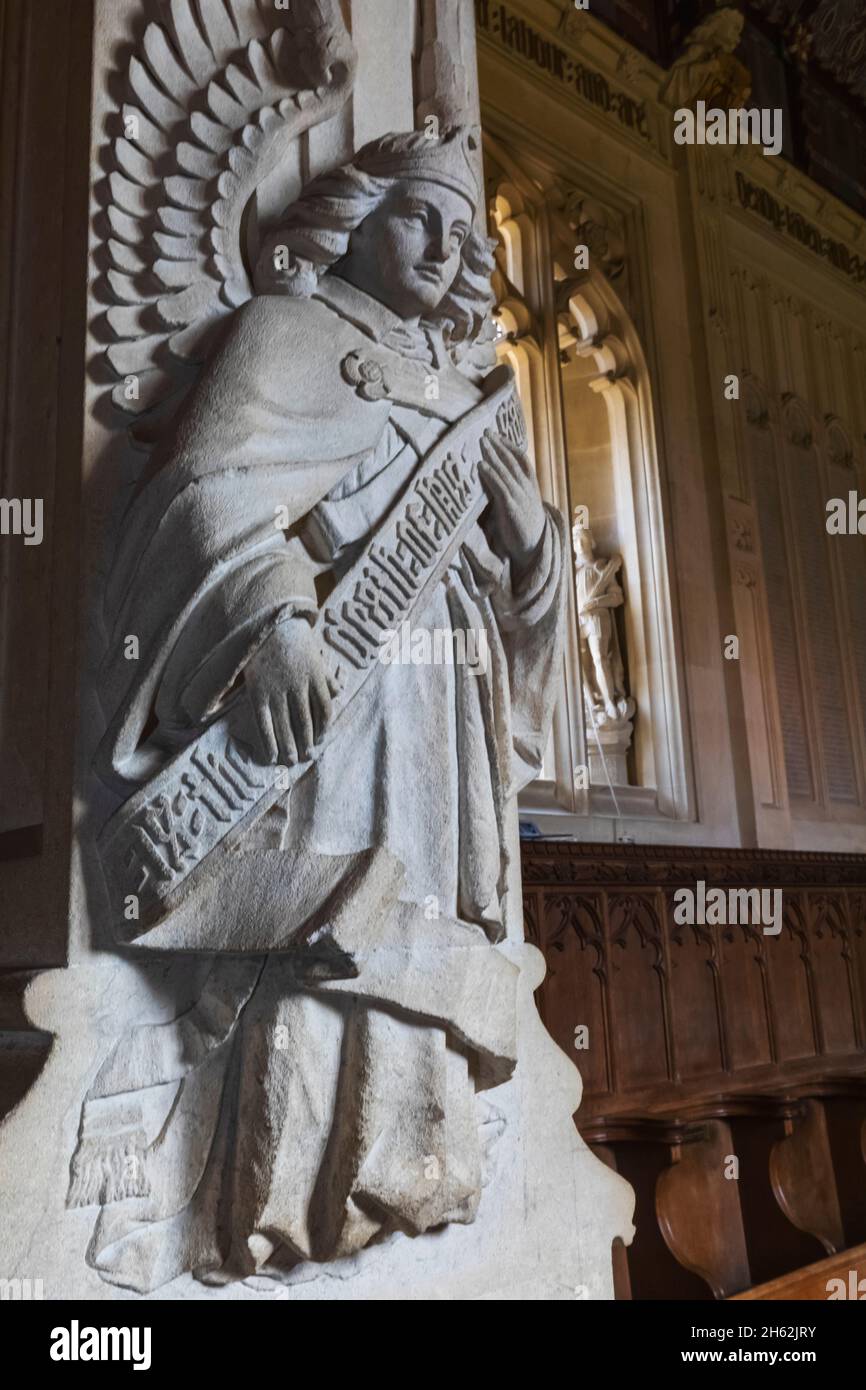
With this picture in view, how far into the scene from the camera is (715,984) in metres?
5.04

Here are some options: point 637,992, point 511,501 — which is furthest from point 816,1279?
point 511,501

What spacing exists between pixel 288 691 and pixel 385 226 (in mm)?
787

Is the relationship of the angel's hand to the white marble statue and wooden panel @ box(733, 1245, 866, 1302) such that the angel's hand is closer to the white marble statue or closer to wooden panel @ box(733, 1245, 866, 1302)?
wooden panel @ box(733, 1245, 866, 1302)

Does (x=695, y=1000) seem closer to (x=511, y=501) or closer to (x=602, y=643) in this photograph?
(x=602, y=643)

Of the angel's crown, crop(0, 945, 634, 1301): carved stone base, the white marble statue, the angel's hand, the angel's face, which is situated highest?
the white marble statue

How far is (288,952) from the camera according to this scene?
159 centimetres

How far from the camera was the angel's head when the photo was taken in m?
1.84

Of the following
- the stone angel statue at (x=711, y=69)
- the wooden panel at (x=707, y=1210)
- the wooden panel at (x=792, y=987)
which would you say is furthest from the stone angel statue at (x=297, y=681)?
the stone angel statue at (x=711, y=69)

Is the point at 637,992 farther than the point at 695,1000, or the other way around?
the point at 695,1000

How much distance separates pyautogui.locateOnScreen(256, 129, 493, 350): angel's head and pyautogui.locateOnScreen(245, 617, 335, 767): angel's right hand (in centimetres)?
62

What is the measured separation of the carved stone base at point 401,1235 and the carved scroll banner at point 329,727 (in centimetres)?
13

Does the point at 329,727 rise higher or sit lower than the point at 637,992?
higher

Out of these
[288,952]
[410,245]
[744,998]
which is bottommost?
[744,998]

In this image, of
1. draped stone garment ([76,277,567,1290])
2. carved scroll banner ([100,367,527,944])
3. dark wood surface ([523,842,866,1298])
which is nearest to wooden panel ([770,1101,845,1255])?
dark wood surface ([523,842,866,1298])
